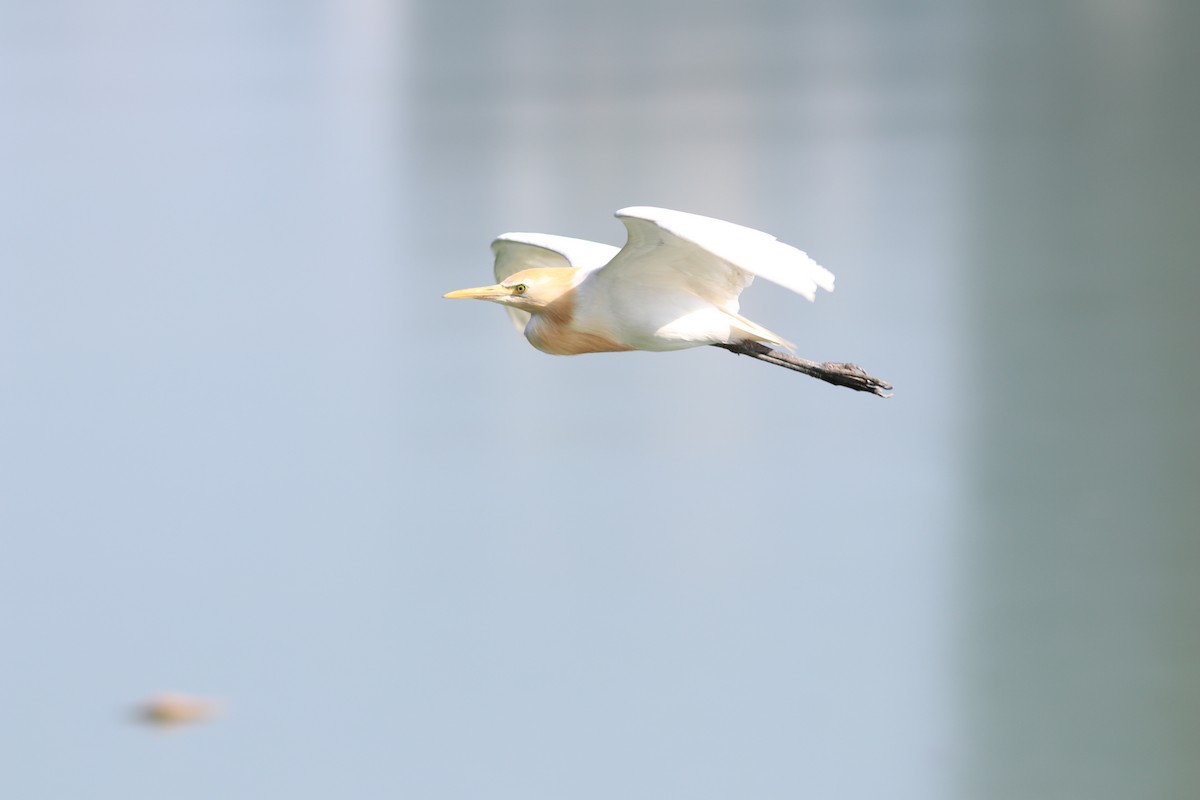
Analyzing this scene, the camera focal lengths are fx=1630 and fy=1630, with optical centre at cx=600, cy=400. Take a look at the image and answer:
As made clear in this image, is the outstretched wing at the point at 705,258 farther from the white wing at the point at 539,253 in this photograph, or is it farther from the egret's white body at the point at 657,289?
Answer: the white wing at the point at 539,253

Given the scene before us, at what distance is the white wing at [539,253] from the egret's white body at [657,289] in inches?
5.3

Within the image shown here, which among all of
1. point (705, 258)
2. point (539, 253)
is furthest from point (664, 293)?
point (539, 253)

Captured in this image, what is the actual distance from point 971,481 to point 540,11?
19842 mm

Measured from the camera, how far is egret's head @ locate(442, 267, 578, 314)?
406 centimetres

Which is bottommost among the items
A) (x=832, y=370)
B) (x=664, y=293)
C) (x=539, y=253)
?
(x=832, y=370)

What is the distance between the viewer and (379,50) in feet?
89.8

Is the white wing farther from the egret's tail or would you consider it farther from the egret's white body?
the egret's tail

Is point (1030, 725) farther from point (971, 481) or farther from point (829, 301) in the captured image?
point (829, 301)

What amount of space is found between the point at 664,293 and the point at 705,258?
0.43 ft

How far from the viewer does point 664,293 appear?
3.91 metres

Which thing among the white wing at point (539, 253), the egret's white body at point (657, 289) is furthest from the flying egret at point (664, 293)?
the white wing at point (539, 253)

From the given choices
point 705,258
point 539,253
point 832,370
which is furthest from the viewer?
point 539,253

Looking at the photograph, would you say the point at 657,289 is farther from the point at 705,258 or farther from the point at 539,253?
the point at 539,253

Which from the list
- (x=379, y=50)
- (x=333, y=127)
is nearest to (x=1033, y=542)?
(x=333, y=127)
